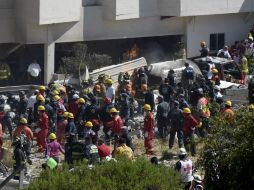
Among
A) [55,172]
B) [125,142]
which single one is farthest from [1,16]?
[55,172]

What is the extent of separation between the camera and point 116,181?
1961cm

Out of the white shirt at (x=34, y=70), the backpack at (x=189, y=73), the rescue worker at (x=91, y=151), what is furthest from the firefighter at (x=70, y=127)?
the white shirt at (x=34, y=70)

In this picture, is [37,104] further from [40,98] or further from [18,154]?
[18,154]

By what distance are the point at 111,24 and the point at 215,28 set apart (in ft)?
15.8

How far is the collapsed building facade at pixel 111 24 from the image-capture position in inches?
1516

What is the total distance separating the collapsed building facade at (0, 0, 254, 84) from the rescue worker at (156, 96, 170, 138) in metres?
8.01

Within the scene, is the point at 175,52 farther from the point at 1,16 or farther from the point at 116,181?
the point at 116,181

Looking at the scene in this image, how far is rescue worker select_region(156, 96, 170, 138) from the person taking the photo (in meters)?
31.3

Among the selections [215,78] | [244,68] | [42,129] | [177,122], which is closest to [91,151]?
[42,129]

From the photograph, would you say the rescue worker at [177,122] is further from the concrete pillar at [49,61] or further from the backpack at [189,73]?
the concrete pillar at [49,61]

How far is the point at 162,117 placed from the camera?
31375 millimetres

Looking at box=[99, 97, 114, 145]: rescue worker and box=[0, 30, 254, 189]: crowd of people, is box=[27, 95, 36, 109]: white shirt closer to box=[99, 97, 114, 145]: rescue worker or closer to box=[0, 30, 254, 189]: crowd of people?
box=[0, 30, 254, 189]: crowd of people

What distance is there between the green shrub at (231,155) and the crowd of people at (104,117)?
5.80 m

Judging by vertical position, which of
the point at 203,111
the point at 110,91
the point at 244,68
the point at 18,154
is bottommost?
the point at 18,154
